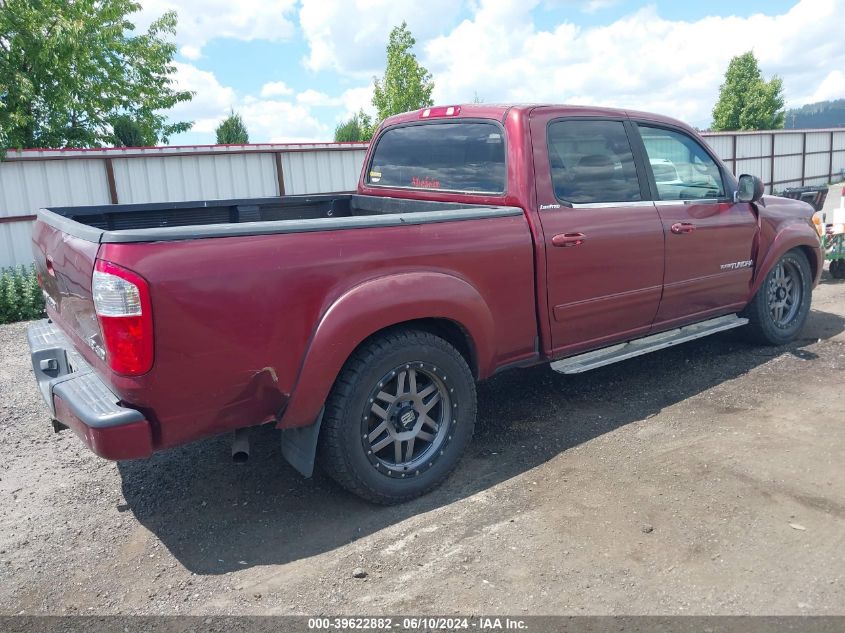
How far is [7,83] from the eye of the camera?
1437 cm

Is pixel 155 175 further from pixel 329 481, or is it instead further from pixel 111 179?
pixel 329 481

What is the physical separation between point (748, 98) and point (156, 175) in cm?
3045

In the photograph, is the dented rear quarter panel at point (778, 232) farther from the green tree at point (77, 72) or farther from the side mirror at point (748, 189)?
the green tree at point (77, 72)

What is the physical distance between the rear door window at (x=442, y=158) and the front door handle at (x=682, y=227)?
Result: 1336 mm

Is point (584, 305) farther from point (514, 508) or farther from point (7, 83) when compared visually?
point (7, 83)

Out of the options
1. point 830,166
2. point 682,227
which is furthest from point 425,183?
point 830,166

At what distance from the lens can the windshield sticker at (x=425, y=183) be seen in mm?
4702

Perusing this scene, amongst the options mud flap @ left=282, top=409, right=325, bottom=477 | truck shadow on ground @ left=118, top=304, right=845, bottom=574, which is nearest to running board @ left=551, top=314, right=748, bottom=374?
truck shadow on ground @ left=118, top=304, right=845, bottom=574

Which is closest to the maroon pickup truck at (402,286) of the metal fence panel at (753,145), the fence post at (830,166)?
the metal fence panel at (753,145)

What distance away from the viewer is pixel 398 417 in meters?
3.60

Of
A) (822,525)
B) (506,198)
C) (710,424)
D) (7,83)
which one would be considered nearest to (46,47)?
(7,83)

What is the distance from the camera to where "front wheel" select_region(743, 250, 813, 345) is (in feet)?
18.9

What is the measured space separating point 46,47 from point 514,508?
15124 millimetres

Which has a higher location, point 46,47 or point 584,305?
point 46,47
